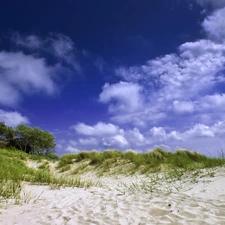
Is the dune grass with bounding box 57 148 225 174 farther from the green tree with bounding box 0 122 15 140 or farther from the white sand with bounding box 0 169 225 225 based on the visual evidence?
the green tree with bounding box 0 122 15 140

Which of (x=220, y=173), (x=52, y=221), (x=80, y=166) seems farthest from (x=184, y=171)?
(x=80, y=166)

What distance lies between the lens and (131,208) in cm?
513

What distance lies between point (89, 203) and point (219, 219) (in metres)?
3.06

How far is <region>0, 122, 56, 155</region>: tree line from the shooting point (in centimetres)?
3557

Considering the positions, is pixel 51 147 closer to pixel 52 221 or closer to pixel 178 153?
pixel 178 153

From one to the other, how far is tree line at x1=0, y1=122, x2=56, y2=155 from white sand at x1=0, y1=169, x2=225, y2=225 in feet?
101

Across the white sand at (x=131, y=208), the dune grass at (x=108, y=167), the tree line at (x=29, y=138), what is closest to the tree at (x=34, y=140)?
the tree line at (x=29, y=138)

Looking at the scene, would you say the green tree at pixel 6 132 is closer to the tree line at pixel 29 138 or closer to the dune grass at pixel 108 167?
the tree line at pixel 29 138

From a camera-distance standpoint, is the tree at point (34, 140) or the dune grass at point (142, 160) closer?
the dune grass at point (142, 160)

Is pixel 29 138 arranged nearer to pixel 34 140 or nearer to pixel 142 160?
pixel 34 140

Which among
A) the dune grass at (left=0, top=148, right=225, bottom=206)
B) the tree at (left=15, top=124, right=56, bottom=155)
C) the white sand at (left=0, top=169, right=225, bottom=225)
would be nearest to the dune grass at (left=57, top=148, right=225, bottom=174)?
the dune grass at (left=0, top=148, right=225, bottom=206)

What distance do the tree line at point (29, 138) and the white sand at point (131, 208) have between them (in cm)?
3075

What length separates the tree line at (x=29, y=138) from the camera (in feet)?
117

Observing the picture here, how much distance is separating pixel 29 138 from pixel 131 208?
3353cm
